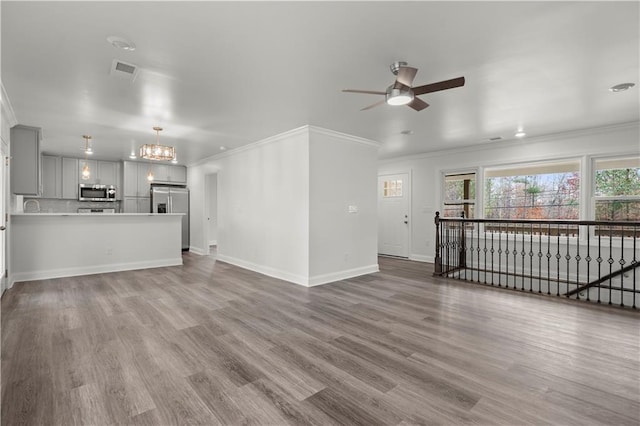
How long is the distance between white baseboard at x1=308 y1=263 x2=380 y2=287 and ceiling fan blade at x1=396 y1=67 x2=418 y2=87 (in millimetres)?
3244

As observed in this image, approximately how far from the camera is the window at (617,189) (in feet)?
16.0

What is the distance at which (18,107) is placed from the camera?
155 inches

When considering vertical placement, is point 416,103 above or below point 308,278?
above

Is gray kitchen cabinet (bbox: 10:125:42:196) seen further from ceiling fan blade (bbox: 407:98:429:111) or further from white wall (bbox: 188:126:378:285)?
ceiling fan blade (bbox: 407:98:429:111)

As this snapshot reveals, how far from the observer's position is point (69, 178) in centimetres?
773

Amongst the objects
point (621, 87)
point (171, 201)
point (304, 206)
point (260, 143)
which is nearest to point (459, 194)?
point (621, 87)

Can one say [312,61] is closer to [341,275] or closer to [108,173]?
[341,275]

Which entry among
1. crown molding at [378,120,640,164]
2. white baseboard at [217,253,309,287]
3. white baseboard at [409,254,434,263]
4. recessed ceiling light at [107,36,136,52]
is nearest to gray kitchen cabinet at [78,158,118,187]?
white baseboard at [217,253,309,287]

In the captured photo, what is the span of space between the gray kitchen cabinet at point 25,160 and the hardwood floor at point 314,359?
1.67m

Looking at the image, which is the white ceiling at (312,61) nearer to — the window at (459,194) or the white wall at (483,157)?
the white wall at (483,157)

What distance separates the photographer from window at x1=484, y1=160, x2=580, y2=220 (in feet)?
17.9

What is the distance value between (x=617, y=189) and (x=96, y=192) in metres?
11.1

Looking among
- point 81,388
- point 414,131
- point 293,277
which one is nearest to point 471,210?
point 414,131

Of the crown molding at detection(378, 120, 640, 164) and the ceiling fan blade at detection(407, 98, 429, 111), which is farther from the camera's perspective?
the crown molding at detection(378, 120, 640, 164)
